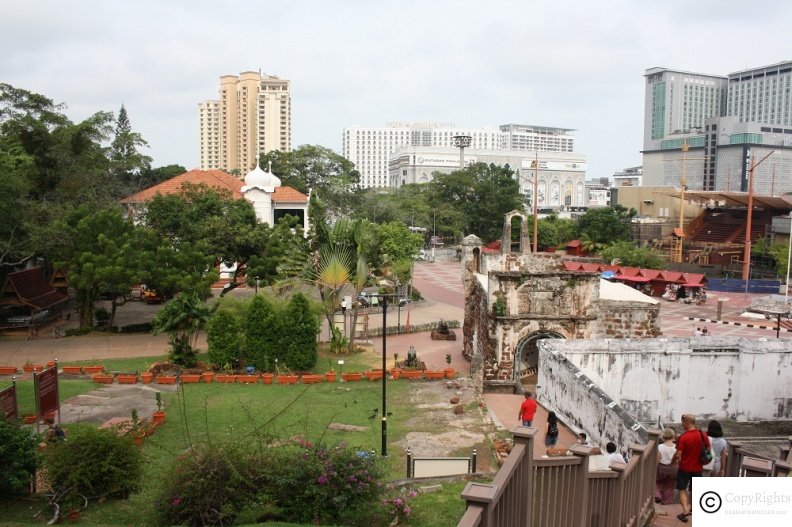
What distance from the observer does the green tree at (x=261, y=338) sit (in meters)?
22.3

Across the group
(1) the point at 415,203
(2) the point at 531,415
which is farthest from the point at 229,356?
(1) the point at 415,203

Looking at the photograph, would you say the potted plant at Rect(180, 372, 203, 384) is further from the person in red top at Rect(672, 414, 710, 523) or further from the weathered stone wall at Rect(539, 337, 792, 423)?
the person in red top at Rect(672, 414, 710, 523)

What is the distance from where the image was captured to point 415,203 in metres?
71.1

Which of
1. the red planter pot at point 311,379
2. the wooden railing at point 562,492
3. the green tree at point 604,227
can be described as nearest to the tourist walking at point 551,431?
the wooden railing at point 562,492

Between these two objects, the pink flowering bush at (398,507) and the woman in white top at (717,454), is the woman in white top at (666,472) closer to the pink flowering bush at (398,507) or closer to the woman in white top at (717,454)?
the woman in white top at (717,454)

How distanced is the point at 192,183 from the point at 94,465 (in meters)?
32.2

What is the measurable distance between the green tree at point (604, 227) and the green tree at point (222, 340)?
4665 cm

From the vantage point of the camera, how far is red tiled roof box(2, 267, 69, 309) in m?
28.0

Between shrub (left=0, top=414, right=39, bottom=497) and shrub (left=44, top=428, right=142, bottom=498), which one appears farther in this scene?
shrub (left=44, top=428, right=142, bottom=498)

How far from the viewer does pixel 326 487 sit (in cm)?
955

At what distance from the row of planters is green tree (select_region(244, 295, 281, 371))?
1.10 metres

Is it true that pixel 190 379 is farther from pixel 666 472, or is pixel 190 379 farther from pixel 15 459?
pixel 666 472

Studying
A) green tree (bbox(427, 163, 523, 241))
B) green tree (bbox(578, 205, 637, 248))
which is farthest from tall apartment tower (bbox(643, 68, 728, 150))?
green tree (bbox(578, 205, 637, 248))

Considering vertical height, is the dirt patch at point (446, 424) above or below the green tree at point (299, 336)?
below
